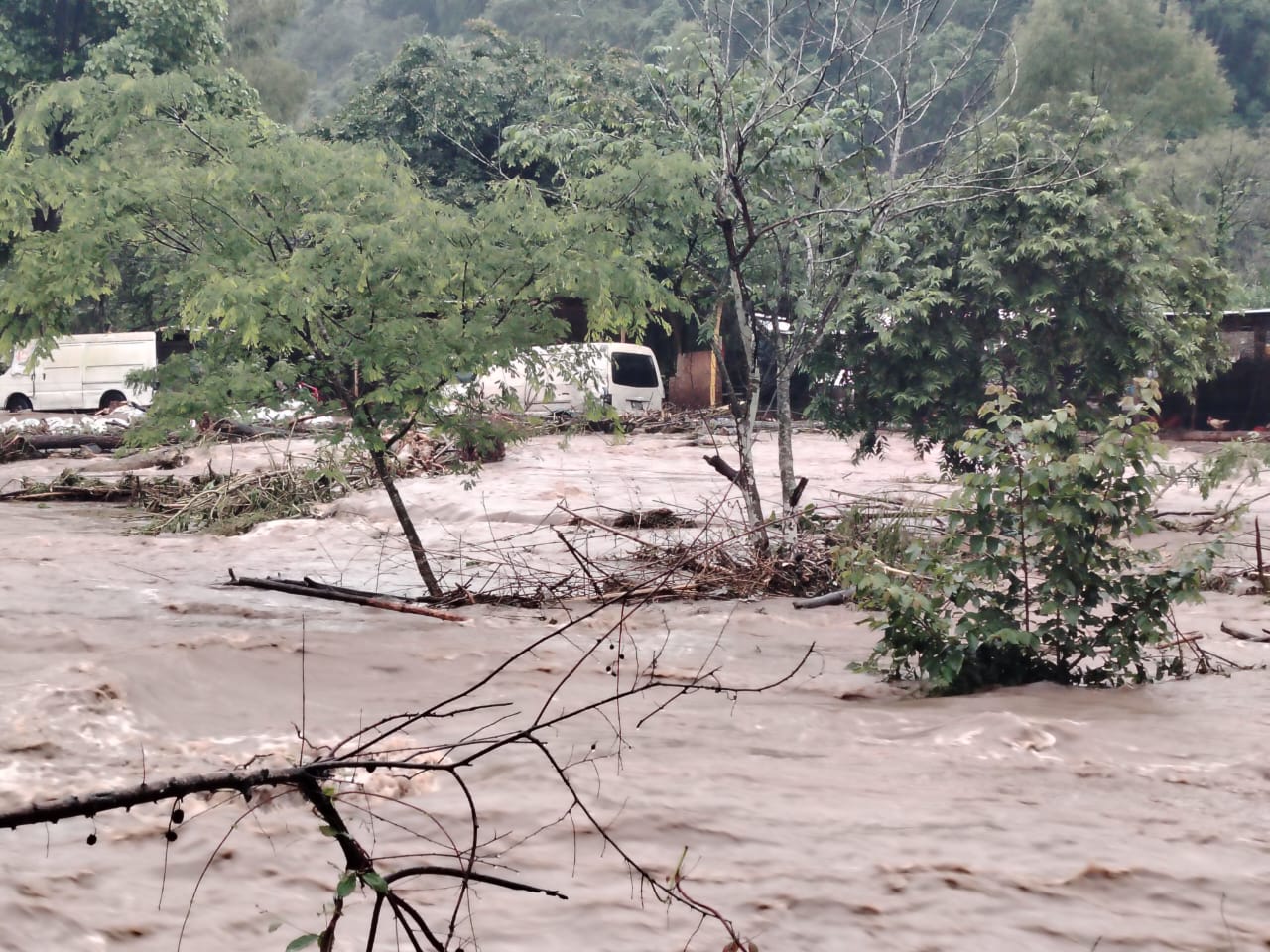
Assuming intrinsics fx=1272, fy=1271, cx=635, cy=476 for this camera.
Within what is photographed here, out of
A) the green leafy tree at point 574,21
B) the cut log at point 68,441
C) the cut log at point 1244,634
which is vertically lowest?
the cut log at point 1244,634

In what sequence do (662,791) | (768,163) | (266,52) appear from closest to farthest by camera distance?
1. (662,791)
2. (768,163)
3. (266,52)

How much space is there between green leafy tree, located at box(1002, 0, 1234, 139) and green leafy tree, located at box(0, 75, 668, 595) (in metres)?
28.1

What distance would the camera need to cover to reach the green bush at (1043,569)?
5754 mm

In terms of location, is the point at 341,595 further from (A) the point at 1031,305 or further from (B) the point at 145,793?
(A) the point at 1031,305

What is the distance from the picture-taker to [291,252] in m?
7.20

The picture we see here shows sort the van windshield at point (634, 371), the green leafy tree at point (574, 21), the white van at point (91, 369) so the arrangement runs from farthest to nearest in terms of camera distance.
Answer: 1. the green leafy tree at point (574, 21)
2. the white van at point (91, 369)
3. the van windshield at point (634, 371)

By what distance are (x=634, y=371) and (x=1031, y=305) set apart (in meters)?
11.3

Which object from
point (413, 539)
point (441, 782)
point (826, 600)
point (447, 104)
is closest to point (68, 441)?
point (413, 539)

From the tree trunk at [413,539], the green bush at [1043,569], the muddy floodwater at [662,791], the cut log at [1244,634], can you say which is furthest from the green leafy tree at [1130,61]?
the green bush at [1043,569]

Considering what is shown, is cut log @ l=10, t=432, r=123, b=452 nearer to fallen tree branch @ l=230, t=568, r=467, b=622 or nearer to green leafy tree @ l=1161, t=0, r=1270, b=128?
fallen tree branch @ l=230, t=568, r=467, b=622

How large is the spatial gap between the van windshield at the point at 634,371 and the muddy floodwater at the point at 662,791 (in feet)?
49.8

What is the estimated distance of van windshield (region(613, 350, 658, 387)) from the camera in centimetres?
2297

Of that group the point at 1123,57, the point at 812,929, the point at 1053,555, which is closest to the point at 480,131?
the point at 1123,57

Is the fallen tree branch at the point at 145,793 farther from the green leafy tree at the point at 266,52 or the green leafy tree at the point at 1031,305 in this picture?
the green leafy tree at the point at 266,52
